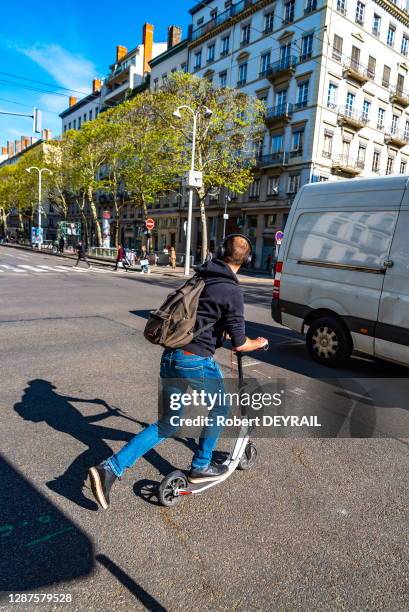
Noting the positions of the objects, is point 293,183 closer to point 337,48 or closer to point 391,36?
point 337,48

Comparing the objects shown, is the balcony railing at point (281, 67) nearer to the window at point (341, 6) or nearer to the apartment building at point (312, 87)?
the apartment building at point (312, 87)

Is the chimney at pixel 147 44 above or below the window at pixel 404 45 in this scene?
above

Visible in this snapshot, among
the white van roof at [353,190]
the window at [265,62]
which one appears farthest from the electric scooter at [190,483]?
the window at [265,62]

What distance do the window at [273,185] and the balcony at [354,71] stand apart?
31.5ft

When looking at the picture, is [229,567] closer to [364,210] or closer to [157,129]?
[364,210]

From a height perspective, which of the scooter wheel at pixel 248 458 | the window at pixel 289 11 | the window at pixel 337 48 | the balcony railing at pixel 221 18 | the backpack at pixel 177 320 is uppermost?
the balcony railing at pixel 221 18

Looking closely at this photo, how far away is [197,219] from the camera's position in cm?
4462

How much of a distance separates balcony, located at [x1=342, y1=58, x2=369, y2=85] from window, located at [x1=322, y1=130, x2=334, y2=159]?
4876 millimetres

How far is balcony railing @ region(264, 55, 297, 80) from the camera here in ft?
107

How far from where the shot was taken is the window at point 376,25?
3341cm

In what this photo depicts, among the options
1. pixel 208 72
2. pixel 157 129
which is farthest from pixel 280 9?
pixel 157 129

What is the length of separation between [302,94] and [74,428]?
3589 cm

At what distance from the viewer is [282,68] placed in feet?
110

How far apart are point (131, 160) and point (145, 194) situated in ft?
10.00
